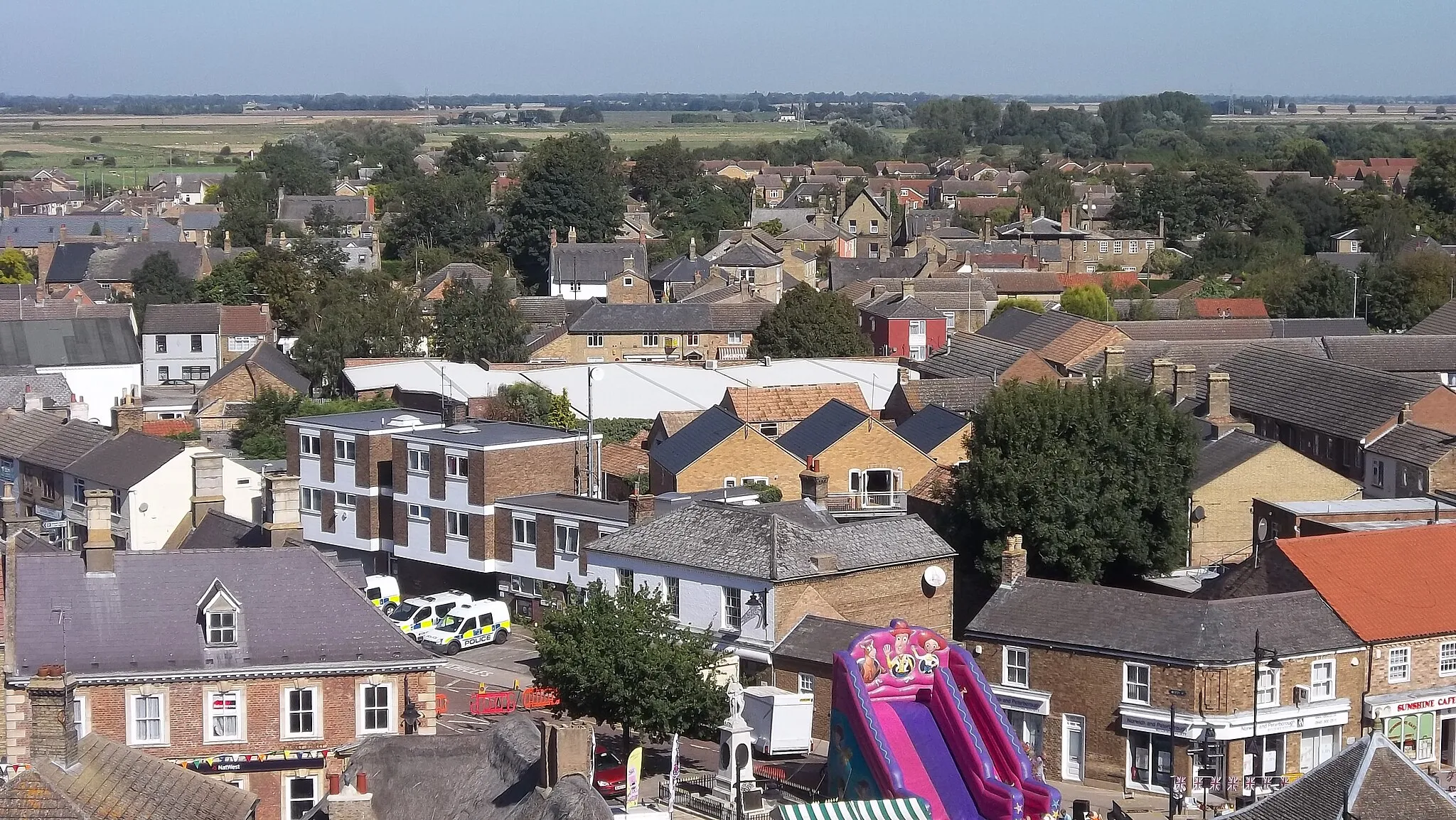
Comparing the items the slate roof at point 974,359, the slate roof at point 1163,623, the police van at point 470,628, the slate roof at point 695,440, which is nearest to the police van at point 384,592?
the police van at point 470,628

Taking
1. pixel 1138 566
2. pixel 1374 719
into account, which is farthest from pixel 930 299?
pixel 1374 719

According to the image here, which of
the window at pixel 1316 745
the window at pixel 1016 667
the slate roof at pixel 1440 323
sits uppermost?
the slate roof at pixel 1440 323

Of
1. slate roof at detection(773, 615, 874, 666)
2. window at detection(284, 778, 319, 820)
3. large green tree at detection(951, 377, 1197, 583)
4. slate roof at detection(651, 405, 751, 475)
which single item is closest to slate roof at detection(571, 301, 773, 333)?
slate roof at detection(651, 405, 751, 475)

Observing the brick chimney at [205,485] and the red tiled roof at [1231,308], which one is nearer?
the brick chimney at [205,485]

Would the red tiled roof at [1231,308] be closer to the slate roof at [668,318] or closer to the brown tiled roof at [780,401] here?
the slate roof at [668,318]

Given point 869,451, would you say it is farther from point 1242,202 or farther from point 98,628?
point 1242,202

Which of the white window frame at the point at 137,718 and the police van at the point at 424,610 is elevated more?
the white window frame at the point at 137,718
